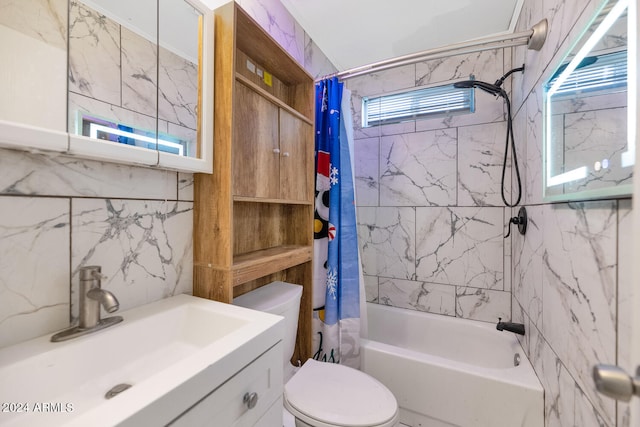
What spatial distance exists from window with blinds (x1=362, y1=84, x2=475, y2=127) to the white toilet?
173 cm

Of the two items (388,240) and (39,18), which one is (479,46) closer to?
(388,240)

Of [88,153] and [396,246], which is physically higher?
[88,153]

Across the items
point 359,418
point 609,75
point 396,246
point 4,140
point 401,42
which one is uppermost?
point 401,42

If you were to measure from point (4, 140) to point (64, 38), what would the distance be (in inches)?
13.5

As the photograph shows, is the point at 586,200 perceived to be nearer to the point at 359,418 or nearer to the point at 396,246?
the point at 359,418

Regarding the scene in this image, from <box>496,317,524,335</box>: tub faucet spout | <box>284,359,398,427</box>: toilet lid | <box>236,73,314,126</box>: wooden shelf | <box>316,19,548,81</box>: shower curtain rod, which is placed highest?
<box>316,19,548,81</box>: shower curtain rod

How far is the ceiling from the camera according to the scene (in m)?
1.63

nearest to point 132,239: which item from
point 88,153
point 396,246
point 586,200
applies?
point 88,153

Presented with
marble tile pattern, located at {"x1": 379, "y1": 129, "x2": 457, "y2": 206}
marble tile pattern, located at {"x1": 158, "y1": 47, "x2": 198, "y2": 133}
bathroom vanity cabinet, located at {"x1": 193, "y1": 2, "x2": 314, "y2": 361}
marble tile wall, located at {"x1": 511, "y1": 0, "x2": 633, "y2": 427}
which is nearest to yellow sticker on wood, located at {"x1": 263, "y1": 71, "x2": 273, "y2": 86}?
bathroom vanity cabinet, located at {"x1": 193, "y1": 2, "x2": 314, "y2": 361}

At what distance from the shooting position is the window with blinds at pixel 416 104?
2070mm

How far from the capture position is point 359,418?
3.29 ft

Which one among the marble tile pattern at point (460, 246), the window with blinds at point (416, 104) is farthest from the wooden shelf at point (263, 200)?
the window with blinds at point (416, 104)

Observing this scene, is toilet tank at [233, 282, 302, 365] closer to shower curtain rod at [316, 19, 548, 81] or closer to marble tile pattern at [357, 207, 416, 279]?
marble tile pattern at [357, 207, 416, 279]

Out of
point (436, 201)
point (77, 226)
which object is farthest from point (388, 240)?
point (77, 226)
